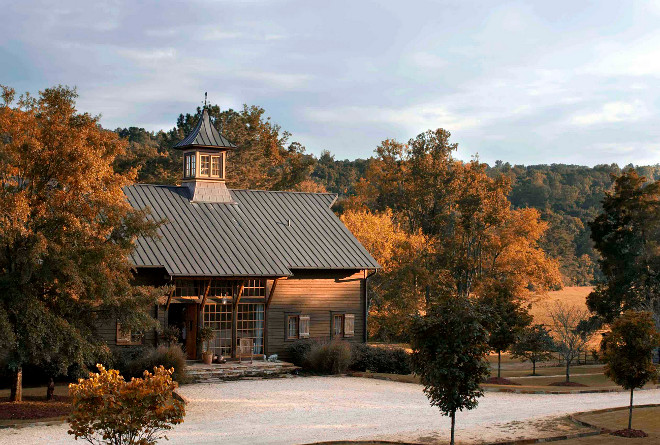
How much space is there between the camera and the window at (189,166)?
3108cm

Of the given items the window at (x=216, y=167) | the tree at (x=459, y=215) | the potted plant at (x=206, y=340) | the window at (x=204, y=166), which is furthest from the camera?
the tree at (x=459, y=215)

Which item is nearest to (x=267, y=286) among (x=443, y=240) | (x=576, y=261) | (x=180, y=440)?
(x=180, y=440)

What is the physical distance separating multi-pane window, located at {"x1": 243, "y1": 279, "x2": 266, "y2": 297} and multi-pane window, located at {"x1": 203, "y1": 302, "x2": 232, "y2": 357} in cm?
84

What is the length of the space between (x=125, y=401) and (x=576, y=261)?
72.3 metres

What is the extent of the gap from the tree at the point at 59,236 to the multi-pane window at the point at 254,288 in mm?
8451

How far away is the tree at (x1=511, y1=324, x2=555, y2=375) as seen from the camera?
30312 millimetres

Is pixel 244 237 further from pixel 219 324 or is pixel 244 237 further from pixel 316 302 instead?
pixel 316 302

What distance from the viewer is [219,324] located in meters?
27.3

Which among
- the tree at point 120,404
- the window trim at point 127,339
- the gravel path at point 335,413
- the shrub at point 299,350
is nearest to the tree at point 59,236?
the gravel path at point 335,413

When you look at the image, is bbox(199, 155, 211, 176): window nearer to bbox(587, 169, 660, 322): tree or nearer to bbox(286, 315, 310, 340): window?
bbox(286, 315, 310, 340): window

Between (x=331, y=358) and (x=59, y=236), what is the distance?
11.2 m

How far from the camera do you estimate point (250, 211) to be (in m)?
31.0

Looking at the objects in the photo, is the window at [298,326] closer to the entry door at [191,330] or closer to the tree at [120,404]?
the entry door at [191,330]

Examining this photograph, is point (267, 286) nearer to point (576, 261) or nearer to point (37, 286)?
point (37, 286)
